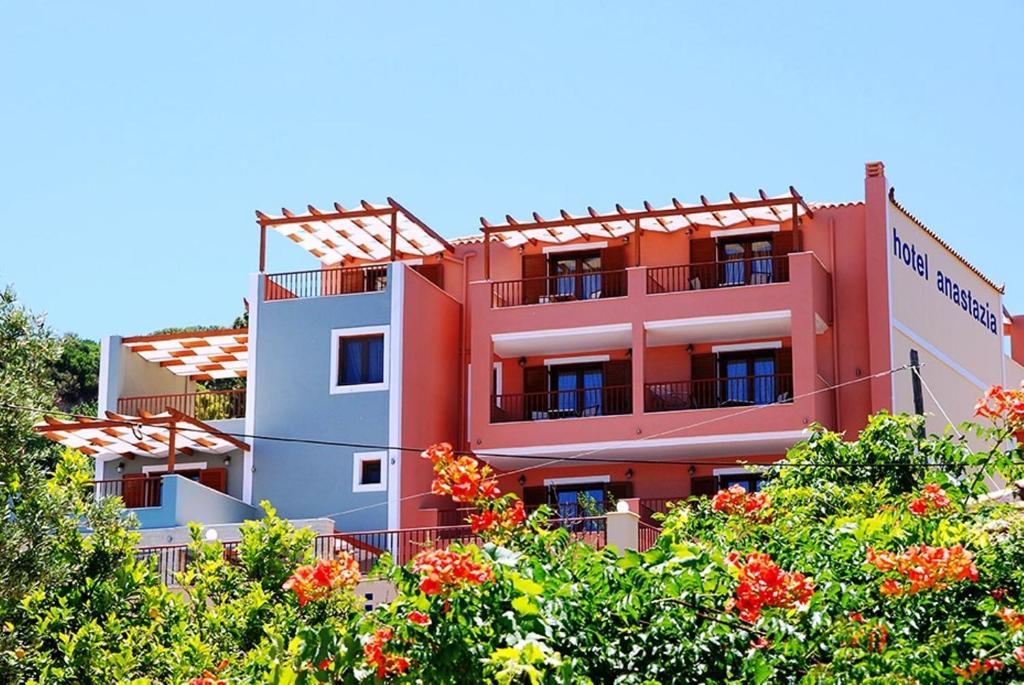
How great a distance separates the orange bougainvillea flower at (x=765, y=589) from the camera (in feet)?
40.8


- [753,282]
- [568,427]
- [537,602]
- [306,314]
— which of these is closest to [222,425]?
Answer: [306,314]

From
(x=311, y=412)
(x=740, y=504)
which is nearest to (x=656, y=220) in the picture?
(x=311, y=412)

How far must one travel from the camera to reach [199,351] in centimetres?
4097

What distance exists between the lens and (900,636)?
43.0 feet

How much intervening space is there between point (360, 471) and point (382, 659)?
25.2 metres

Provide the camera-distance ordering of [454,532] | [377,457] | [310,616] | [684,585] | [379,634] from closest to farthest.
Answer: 1. [379,634]
2. [684,585]
3. [310,616]
4. [454,532]
5. [377,457]

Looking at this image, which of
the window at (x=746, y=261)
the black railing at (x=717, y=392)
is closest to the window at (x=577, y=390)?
the black railing at (x=717, y=392)

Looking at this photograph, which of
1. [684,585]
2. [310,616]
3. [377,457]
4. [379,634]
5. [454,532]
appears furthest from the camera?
[377,457]

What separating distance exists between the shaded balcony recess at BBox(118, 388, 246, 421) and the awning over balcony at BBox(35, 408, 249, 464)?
1381 mm

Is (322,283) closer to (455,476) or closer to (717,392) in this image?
(717,392)

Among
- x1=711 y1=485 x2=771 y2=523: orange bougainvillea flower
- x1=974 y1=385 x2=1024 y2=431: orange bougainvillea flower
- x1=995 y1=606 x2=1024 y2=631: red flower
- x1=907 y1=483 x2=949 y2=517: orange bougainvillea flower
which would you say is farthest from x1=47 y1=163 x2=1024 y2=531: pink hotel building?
x1=995 y1=606 x2=1024 y2=631: red flower

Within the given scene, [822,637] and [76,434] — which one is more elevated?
[76,434]

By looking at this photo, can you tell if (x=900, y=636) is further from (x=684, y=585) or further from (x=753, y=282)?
(x=753, y=282)

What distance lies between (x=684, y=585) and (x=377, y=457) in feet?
80.1
